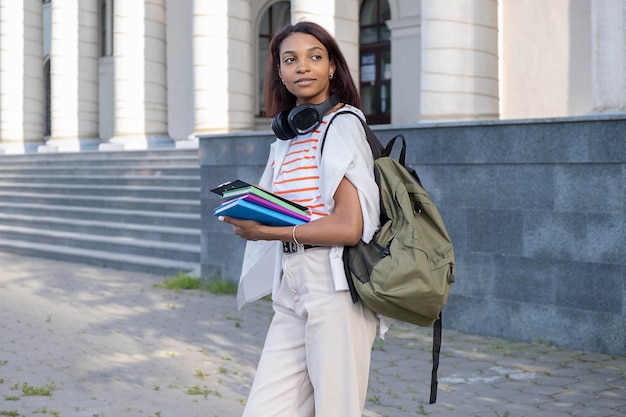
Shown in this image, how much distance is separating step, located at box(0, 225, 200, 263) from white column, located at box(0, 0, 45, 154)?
10.8 m

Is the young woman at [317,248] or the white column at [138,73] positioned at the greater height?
the white column at [138,73]

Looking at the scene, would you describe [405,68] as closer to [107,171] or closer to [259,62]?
[259,62]

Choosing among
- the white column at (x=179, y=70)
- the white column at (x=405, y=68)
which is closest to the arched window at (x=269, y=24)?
the white column at (x=179, y=70)

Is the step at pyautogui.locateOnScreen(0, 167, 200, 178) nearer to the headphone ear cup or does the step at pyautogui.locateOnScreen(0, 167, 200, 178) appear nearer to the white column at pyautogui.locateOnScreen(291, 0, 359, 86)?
the white column at pyautogui.locateOnScreen(291, 0, 359, 86)

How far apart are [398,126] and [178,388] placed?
3953 millimetres

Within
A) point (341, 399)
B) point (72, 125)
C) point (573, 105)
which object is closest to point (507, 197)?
point (341, 399)

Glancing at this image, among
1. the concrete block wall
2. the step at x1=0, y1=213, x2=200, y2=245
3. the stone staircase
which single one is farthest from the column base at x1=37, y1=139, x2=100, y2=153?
the concrete block wall

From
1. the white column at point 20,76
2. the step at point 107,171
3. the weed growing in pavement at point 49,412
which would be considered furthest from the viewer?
the white column at point 20,76

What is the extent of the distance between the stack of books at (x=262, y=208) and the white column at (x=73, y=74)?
77.5ft

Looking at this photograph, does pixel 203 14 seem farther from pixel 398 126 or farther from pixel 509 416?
pixel 509 416

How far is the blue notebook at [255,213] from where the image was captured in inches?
119

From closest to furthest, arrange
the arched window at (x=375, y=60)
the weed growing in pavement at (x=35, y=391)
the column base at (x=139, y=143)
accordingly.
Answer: the weed growing in pavement at (x=35, y=391)
the arched window at (x=375, y=60)
the column base at (x=139, y=143)

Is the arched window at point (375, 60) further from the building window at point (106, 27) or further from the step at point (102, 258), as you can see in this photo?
the building window at point (106, 27)

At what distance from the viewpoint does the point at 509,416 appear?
5652 millimetres
